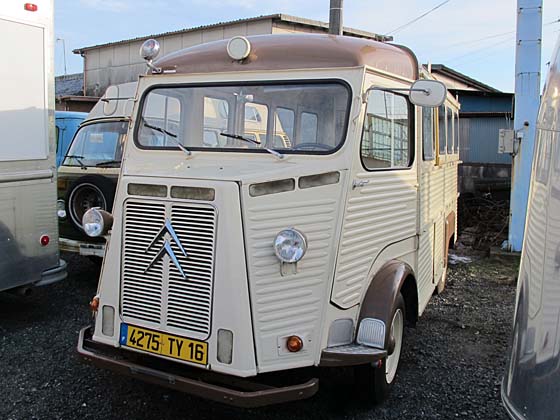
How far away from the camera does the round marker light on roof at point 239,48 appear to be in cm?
356

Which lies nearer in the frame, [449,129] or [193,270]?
[193,270]

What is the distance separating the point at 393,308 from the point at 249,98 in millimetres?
1701

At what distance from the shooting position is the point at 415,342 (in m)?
4.76

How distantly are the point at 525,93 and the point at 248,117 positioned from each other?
563 centimetres

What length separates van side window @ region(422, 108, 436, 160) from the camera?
4.29 m

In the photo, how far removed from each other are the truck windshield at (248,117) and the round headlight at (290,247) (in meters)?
0.69

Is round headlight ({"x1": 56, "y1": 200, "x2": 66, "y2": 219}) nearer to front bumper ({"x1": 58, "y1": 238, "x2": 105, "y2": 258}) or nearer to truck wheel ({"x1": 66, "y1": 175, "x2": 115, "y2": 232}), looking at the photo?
truck wheel ({"x1": 66, "y1": 175, "x2": 115, "y2": 232})

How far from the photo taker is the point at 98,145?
7000 millimetres

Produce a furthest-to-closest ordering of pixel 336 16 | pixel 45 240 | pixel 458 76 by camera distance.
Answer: pixel 458 76 < pixel 336 16 < pixel 45 240

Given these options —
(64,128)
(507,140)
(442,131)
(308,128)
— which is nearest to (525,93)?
(507,140)

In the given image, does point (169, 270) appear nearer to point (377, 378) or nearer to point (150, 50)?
point (377, 378)

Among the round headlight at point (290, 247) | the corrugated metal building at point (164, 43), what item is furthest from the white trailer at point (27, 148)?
the corrugated metal building at point (164, 43)

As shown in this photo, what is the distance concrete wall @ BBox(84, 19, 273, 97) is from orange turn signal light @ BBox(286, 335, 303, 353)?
1655 centimetres

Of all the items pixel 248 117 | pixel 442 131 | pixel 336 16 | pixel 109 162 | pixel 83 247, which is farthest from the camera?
pixel 336 16
